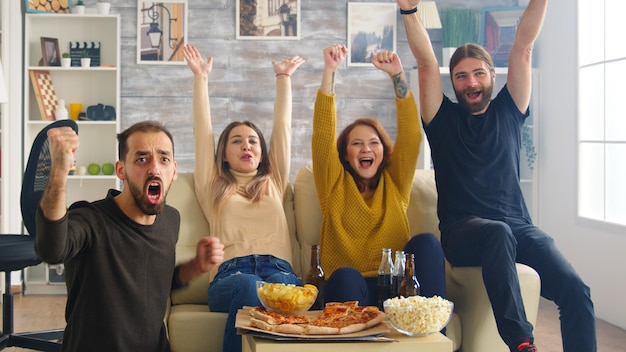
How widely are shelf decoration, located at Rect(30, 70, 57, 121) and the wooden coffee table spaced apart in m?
3.67

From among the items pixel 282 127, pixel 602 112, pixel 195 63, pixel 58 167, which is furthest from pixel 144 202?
pixel 602 112

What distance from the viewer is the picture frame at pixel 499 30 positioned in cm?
563

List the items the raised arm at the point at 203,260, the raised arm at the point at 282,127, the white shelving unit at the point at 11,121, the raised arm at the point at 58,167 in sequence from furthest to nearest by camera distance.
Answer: the white shelving unit at the point at 11,121, the raised arm at the point at 282,127, the raised arm at the point at 203,260, the raised arm at the point at 58,167

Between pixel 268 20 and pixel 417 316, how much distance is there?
3.82m

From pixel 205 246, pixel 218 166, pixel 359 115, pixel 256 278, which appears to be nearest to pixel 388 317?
pixel 205 246

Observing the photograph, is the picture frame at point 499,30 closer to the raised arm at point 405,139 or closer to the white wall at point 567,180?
the white wall at point 567,180

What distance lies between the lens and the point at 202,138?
3.40m

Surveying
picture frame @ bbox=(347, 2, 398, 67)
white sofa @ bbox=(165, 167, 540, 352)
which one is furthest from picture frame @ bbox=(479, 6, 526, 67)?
white sofa @ bbox=(165, 167, 540, 352)

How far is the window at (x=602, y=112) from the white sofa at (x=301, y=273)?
62.4 inches

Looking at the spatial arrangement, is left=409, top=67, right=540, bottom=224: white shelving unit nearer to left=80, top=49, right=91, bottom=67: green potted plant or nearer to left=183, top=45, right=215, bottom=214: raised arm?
left=183, top=45, right=215, bottom=214: raised arm

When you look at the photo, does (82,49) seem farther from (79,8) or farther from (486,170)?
(486,170)

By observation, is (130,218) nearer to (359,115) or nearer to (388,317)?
(388,317)

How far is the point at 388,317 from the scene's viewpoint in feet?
7.49

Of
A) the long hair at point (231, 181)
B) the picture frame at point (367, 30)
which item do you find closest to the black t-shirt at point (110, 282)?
the long hair at point (231, 181)
